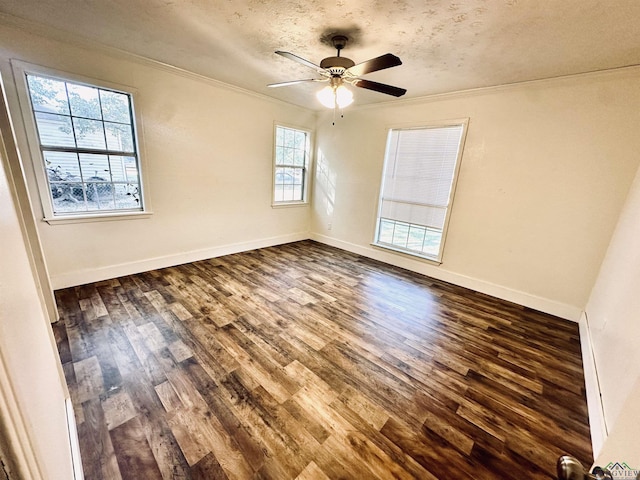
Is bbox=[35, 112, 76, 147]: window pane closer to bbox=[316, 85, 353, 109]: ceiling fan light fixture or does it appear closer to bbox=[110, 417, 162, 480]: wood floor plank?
bbox=[316, 85, 353, 109]: ceiling fan light fixture

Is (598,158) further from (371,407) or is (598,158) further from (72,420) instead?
(72,420)

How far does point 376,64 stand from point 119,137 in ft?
9.77

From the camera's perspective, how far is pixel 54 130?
103 inches

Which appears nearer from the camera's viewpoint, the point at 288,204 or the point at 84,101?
the point at 84,101

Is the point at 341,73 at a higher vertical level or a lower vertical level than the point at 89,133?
higher

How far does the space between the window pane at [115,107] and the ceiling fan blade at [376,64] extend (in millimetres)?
2659

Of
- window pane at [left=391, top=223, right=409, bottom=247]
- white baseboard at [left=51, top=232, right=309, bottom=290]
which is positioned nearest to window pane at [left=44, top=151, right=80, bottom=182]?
white baseboard at [left=51, top=232, right=309, bottom=290]

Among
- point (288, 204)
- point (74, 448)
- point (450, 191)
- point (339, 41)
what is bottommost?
point (74, 448)

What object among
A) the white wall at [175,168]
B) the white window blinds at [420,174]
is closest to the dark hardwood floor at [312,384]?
A: the white wall at [175,168]

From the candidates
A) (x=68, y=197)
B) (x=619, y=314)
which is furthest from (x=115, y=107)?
(x=619, y=314)

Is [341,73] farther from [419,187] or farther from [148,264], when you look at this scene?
[148,264]

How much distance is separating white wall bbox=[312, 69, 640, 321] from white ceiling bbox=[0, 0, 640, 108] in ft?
0.98

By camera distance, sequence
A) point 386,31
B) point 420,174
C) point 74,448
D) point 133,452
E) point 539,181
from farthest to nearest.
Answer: point 420,174 → point 539,181 → point 386,31 → point 133,452 → point 74,448

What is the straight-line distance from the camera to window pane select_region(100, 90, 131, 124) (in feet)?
9.45
